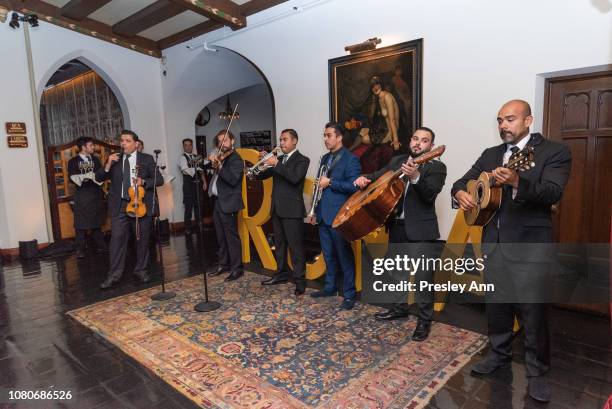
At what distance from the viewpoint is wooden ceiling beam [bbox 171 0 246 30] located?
203 inches

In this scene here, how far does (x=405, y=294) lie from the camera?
11.8 feet

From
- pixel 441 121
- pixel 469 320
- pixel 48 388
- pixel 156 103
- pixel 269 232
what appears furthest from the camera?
pixel 156 103

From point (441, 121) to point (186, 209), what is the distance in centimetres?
531

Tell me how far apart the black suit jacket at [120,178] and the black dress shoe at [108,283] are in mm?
724

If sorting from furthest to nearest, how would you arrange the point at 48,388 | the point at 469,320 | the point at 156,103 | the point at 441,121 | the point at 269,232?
1. the point at 156,103
2. the point at 269,232
3. the point at 441,121
4. the point at 469,320
5. the point at 48,388

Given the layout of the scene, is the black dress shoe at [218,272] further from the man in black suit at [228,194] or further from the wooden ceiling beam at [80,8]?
the wooden ceiling beam at [80,8]

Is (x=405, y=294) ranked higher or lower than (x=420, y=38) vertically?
lower

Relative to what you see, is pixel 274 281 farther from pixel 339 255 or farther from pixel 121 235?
pixel 121 235

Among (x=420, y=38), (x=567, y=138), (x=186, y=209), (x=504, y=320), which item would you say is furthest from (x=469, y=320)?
(x=186, y=209)

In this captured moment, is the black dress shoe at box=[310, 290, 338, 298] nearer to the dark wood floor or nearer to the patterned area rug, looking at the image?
the patterned area rug

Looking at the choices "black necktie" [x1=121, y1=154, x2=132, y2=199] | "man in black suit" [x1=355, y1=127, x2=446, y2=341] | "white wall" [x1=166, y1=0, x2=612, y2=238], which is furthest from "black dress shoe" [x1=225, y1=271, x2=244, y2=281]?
"man in black suit" [x1=355, y1=127, x2=446, y2=341]

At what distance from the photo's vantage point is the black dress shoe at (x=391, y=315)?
3298 millimetres

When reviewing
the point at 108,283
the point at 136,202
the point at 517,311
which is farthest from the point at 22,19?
the point at 517,311

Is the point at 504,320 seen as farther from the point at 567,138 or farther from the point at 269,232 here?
the point at 269,232
